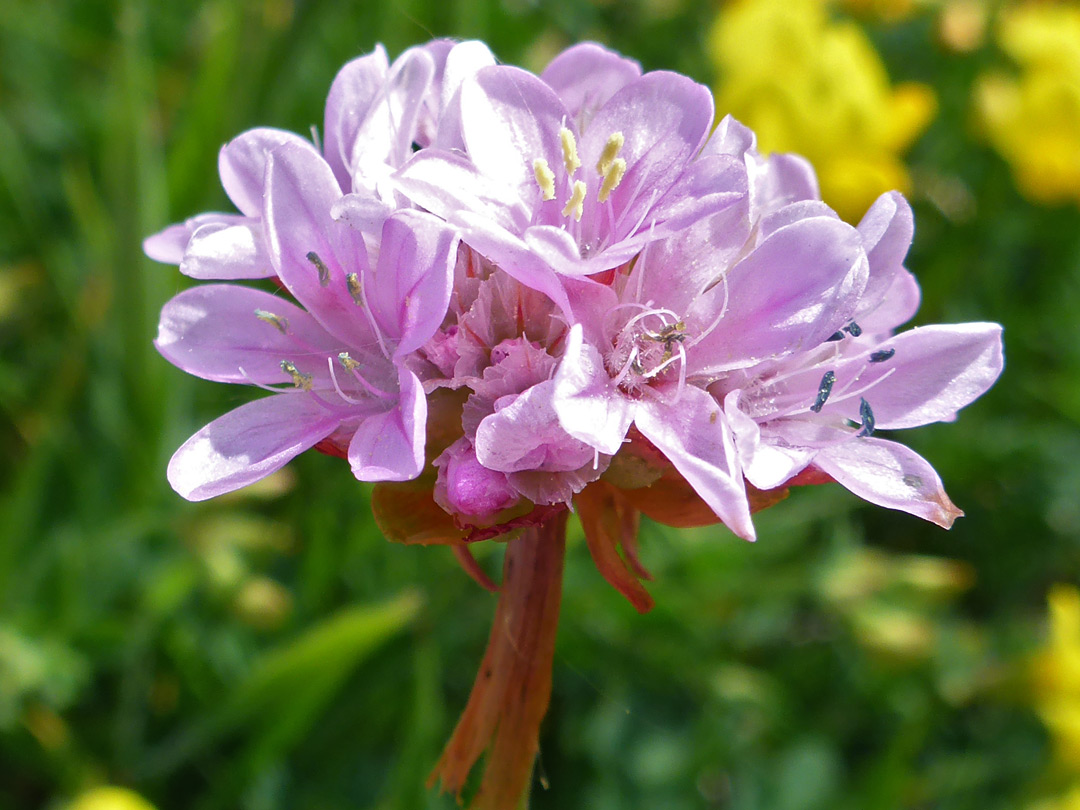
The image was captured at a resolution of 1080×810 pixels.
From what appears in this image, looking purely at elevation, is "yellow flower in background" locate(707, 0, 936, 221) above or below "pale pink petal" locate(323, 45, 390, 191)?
below

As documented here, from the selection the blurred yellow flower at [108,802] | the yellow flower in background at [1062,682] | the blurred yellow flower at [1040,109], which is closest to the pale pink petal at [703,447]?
the blurred yellow flower at [108,802]

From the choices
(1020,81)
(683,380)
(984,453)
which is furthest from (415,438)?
(1020,81)

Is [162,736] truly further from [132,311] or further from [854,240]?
[854,240]

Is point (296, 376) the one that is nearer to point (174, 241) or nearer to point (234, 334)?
point (234, 334)

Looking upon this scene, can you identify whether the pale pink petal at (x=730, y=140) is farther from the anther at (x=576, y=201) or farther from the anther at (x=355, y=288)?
the anther at (x=355, y=288)

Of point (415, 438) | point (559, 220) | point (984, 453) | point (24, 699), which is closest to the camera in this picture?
point (415, 438)

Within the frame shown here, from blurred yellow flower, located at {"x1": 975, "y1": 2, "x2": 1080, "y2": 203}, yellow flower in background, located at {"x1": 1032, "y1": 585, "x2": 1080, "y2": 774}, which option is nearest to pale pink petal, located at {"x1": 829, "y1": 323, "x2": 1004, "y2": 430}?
yellow flower in background, located at {"x1": 1032, "y1": 585, "x2": 1080, "y2": 774}

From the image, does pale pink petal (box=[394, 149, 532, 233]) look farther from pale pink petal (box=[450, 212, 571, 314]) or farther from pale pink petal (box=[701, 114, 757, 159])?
pale pink petal (box=[701, 114, 757, 159])

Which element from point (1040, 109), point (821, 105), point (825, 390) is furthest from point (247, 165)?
point (1040, 109)
